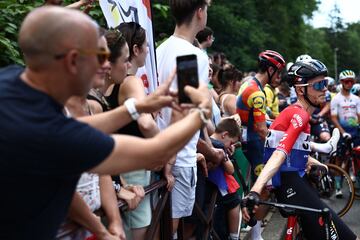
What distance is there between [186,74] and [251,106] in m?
3.94

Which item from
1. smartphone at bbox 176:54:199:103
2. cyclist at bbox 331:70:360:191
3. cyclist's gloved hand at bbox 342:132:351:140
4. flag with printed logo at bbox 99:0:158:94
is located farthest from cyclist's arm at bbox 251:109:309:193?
cyclist at bbox 331:70:360:191

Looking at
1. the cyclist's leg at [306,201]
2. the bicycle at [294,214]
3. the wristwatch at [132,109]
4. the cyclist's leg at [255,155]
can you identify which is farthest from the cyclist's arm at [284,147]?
the cyclist's leg at [255,155]

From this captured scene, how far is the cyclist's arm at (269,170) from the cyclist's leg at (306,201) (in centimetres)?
36

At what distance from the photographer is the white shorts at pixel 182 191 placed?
4028 millimetres

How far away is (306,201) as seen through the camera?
4156mm

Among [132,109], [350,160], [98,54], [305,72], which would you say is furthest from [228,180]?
[350,160]

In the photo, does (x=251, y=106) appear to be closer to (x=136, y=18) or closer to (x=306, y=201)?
(x=306, y=201)

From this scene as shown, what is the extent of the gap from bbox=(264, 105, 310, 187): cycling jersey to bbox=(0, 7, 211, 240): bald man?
2.17 m

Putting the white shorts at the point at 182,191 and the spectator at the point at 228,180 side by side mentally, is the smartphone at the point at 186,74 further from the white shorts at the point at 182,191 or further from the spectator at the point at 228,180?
the spectator at the point at 228,180

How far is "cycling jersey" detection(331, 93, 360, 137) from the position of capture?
10.3 m

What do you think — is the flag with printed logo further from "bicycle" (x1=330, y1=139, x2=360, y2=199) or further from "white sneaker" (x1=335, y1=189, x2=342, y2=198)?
"bicycle" (x1=330, y1=139, x2=360, y2=199)

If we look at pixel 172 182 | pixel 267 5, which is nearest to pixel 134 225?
pixel 172 182

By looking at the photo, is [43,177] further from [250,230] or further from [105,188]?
[250,230]

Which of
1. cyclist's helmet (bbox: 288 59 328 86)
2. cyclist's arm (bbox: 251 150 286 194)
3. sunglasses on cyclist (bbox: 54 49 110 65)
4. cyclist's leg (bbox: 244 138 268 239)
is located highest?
sunglasses on cyclist (bbox: 54 49 110 65)
